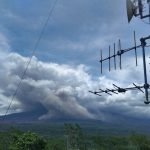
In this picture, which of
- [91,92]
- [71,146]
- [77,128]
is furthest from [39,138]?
[77,128]

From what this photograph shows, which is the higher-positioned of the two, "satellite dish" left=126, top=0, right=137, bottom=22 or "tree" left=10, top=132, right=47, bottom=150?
"satellite dish" left=126, top=0, right=137, bottom=22

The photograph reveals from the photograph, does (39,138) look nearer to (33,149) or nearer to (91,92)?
(33,149)

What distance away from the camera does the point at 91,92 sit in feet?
84.6

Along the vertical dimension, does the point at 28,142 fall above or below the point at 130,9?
below

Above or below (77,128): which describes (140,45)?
below

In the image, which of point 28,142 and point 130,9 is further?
point 28,142

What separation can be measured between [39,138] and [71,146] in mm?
51801

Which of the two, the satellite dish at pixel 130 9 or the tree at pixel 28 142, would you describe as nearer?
the satellite dish at pixel 130 9

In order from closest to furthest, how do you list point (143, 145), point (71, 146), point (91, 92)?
point (91, 92)
point (71, 146)
point (143, 145)

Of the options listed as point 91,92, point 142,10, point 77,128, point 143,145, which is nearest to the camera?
point 142,10

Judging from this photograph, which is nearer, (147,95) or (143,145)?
(147,95)

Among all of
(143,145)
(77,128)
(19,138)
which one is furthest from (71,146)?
(19,138)

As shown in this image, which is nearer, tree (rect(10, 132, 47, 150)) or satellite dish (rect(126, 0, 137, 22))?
satellite dish (rect(126, 0, 137, 22))

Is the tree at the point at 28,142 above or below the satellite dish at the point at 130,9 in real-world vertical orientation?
below
